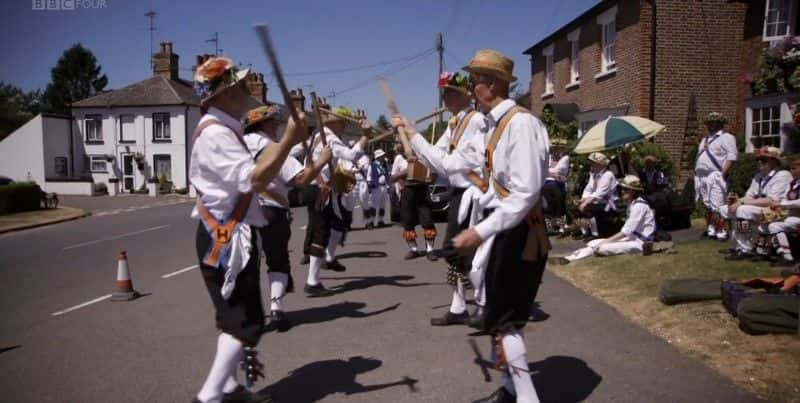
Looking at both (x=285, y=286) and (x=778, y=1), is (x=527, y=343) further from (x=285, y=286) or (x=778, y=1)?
(x=778, y=1)

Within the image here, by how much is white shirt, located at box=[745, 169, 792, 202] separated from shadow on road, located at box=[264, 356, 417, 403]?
239 inches

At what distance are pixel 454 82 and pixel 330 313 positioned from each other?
2.78 m

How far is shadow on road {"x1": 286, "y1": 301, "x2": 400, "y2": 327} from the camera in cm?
610

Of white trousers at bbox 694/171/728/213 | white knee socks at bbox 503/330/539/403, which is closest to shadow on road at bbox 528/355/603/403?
white knee socks at bbox 503/330/539/403

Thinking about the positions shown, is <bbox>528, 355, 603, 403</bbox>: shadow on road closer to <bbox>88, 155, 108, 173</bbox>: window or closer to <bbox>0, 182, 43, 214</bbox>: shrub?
<bbox>0, 182, 43, 214</bbox>: shrub

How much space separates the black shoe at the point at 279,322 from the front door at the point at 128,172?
37.7m

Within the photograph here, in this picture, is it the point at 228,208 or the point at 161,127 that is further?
the point at 161,127

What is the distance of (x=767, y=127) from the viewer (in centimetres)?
1401

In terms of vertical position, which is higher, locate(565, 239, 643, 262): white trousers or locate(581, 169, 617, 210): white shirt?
locate(581, 169, 617, 210): white shirt

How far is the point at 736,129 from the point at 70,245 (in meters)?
16.9

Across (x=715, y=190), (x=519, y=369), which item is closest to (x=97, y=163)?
(x=715, y=190)

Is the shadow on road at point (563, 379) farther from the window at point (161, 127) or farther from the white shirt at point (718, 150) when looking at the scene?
the window at point (161, 127)

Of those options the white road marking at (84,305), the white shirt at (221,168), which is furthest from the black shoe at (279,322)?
the white road marking at (84,305)

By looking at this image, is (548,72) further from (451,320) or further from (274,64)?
(274,64)
